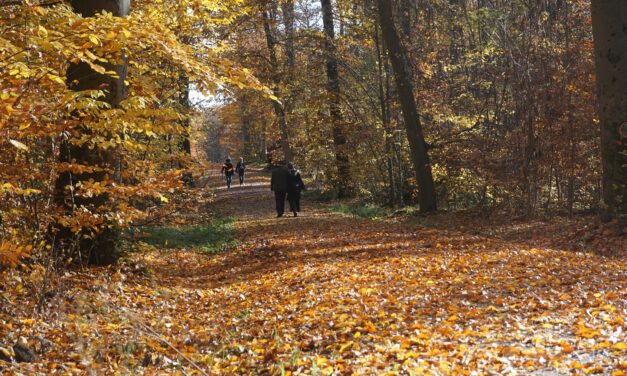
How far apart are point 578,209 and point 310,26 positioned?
496 inches

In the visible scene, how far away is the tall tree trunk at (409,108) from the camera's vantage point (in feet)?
52.9

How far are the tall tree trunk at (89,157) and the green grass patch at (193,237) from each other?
372 centimetres

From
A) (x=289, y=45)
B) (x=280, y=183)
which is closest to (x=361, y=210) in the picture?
(x=280, y=183)

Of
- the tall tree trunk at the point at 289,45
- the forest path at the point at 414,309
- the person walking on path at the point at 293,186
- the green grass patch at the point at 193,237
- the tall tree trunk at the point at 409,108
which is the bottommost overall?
the forest path at the point at 414,309

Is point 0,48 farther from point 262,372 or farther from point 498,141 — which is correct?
point 498,141

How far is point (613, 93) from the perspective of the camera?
1015 centimetres

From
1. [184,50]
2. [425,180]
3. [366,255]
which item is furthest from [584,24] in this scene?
[184,50]

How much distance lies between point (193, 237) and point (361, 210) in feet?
22.4

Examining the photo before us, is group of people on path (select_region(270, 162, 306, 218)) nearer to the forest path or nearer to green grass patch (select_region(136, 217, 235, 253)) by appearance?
green grass patch (select_region(136, 217, 235, 253))

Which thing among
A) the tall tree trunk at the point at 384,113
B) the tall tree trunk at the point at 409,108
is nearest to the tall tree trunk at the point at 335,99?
the tall tree trunk at the point at 384,113

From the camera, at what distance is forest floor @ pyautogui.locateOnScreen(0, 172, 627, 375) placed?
482 cm

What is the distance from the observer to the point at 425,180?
16.4 metres

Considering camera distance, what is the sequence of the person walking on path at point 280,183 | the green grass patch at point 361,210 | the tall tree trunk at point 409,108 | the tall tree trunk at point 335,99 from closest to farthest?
1. the tall tree trunk at point 409,108
2. the person walking on path at point 280,183
3. the green grass patch at point 361,210
4. the tall tree trunk at point 335,99

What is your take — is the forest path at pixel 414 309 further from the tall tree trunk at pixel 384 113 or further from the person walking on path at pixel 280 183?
the tall tree trunk at pixel 384 113
